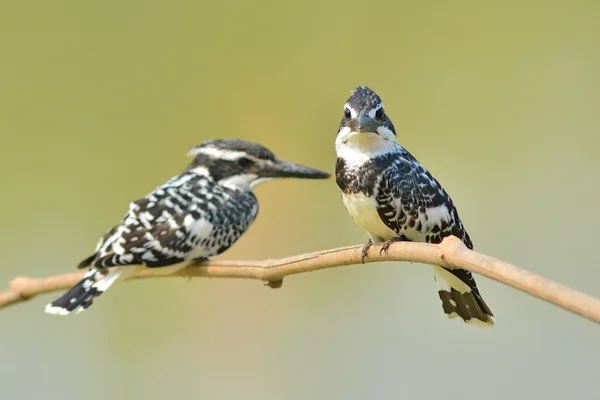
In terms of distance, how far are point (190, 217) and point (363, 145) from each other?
74 centimetres

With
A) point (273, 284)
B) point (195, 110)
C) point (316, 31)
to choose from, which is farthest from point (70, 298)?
point (316, 31)

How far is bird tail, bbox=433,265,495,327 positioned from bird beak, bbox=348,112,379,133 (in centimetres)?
40

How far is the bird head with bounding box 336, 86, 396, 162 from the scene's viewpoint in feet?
5.65

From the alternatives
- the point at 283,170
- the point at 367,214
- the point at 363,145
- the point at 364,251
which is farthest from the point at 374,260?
the point at 283,170

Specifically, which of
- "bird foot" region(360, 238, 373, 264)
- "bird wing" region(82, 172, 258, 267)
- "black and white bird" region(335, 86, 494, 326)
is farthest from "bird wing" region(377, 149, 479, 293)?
"bird wing" region(82, 172, 258, 267)

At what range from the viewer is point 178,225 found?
2283 mm

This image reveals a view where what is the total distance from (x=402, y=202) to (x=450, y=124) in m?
1.97

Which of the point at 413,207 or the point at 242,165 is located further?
the point at 242,165

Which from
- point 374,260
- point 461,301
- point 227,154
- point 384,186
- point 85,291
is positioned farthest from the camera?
point 227,154

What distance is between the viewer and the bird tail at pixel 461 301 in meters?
1.87

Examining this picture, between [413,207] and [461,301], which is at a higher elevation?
[413,207]

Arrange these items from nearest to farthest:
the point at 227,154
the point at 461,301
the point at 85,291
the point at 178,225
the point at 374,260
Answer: the point at 374,260, the point at 461,301, the point at 85,291, the point at 178,225, the point at 227,154

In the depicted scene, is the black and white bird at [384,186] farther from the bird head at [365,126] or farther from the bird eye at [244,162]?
the bird eye at [244,162]

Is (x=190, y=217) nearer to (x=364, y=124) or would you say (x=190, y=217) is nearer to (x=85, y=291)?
(x=85, y=291)
